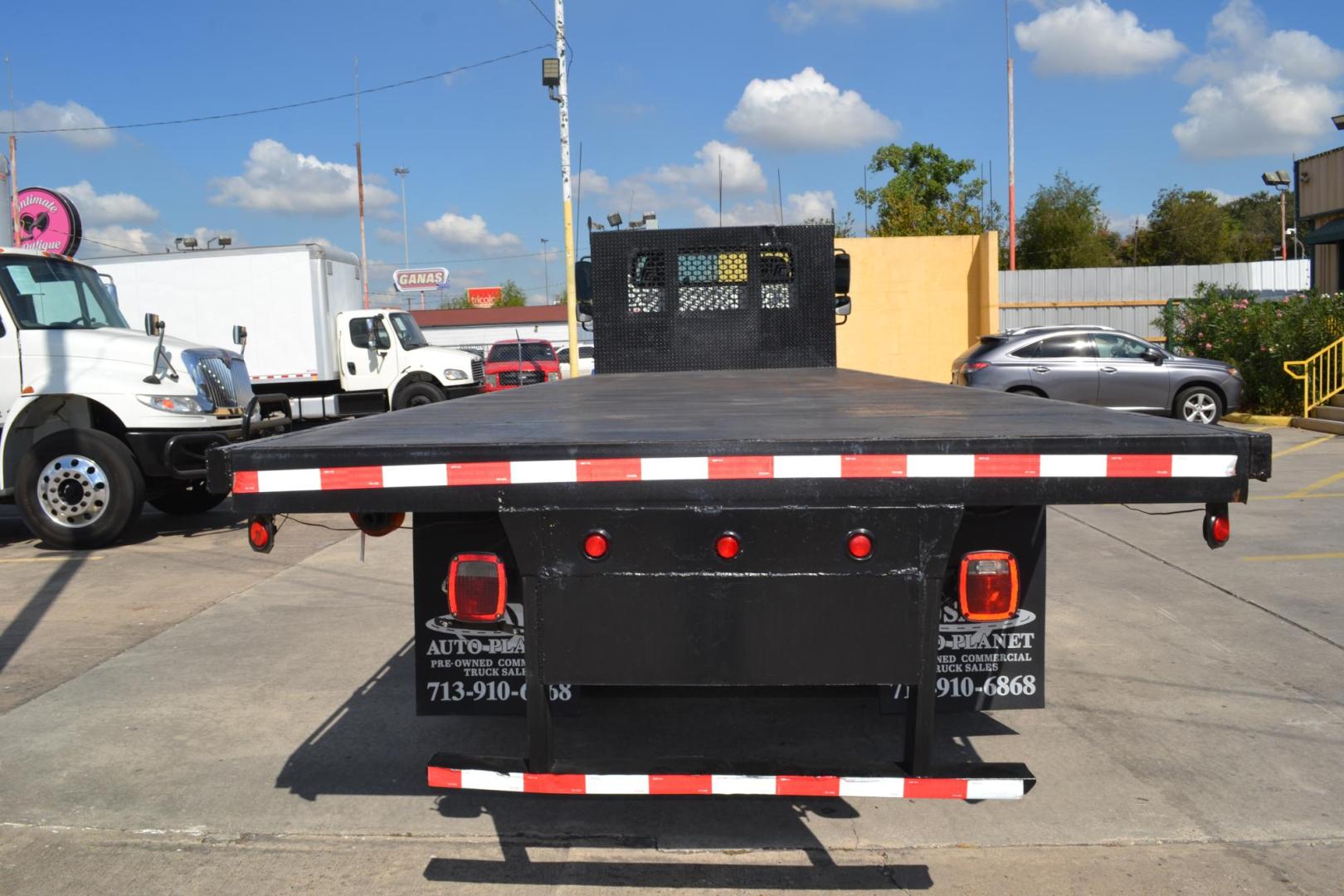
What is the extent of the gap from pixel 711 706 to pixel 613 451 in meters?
2.76

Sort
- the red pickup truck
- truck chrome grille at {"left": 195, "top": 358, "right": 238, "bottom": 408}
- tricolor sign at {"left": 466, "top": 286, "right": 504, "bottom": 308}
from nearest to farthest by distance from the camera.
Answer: truck chrome grille at {"left": 195, "top": 358, "right": 238, "bottom": 408}, the red pickup truck, tricolor sign at {"left": 466, "top": 286, "right": 504, "bottom": 308}

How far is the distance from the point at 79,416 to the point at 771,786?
8833mm

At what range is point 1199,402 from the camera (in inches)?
652

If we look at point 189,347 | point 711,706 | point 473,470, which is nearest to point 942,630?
point 711,706

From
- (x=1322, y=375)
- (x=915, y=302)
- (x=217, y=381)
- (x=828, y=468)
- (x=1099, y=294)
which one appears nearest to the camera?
(x=828, y=468)

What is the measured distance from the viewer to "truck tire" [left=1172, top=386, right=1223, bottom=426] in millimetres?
16531

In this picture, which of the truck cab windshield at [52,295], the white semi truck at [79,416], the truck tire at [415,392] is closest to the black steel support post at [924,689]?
the white semi truck at [79,416]

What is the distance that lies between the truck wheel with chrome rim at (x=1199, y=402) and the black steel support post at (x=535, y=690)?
15485 millimetres

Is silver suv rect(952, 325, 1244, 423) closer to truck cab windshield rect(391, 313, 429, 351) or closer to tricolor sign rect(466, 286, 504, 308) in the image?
truck cab windshield rect(391, 313, 429, 351)

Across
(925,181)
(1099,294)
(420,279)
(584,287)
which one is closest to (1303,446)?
(1099,294)

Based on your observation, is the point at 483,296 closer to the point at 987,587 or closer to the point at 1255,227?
the point at 1255,227

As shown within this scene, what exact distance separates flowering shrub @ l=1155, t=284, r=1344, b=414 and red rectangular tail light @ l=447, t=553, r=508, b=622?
18442mm

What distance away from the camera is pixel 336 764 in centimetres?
475

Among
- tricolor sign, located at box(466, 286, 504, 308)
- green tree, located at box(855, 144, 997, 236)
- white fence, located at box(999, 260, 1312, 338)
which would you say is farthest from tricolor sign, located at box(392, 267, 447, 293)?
white fence, located at box(999, 260, 1312, 338)
